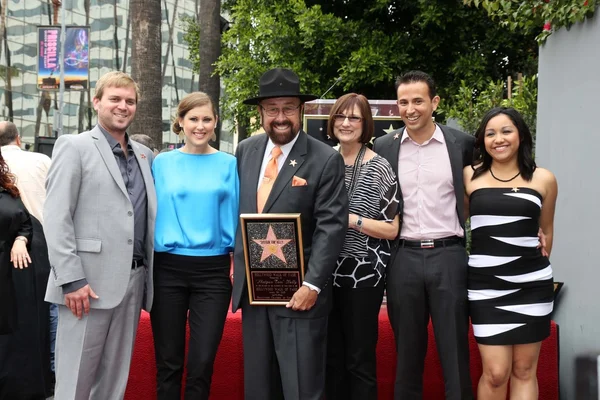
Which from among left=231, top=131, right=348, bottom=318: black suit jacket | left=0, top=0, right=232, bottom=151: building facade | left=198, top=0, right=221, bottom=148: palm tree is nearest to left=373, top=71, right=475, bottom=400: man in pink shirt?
left=231, top=131, right=348, bottom=318: black suit jacket

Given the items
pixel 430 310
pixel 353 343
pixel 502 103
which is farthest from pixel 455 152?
pixel 502 103

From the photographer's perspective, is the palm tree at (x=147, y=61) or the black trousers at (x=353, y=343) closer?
the black trousers at (x=353, y=343)

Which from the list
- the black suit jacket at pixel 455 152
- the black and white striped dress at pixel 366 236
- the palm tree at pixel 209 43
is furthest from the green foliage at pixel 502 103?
the palm tree at pixel 209 43

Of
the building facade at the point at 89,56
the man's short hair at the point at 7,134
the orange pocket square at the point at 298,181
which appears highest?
the building facade at the point at 89,56

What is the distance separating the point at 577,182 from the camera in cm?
514

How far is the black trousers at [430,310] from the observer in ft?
14.2

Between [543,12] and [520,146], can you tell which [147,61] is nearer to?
[543,12]

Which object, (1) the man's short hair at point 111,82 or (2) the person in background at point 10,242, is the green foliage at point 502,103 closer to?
(1) the man's short hair at point 111,82

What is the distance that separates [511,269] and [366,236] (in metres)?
0.88

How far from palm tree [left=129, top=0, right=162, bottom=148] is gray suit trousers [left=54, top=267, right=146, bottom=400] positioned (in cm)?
630

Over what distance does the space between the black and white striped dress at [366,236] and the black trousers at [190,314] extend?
2.40 feet

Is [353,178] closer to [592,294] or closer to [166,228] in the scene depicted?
[166,228]

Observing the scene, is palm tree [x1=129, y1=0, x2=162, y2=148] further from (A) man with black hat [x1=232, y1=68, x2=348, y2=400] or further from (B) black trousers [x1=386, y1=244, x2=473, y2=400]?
(B) black trousers [x1=386, y1=244, x2=473, y2=400]

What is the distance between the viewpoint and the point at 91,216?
13.1 ft
